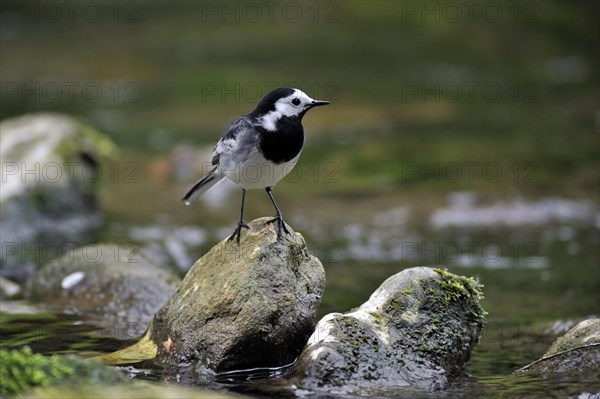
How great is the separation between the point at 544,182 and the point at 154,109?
932cm

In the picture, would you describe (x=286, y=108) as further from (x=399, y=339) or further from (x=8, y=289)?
(x=8, y=289)

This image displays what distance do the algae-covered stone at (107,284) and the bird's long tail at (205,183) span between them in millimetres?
1124

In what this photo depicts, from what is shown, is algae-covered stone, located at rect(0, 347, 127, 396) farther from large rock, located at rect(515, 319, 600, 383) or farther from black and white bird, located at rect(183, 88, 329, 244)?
large rock, located at rect(515, 319, 600, 383)

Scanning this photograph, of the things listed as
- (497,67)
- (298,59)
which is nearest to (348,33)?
(298,59)

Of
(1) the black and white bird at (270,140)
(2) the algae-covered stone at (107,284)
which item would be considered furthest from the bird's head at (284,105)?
(2) the algae-covered stone at (107,284)

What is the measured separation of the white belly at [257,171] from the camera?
6566 millimetres

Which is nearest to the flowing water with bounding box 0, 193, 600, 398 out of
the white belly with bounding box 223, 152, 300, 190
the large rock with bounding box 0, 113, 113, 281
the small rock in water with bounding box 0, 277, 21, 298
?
the small rock in water with bounding box 0, 277, 21, 298

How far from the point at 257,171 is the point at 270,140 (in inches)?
11.4

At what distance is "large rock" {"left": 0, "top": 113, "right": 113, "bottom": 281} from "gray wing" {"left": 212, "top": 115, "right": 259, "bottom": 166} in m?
4.27

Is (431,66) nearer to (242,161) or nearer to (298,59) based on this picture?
(298,59)

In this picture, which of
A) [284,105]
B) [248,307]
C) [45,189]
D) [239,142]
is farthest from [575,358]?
[45,189]

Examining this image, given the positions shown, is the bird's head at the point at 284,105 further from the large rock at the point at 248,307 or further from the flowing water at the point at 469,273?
the flowing water at the point at 469,273

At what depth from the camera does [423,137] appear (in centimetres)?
1686

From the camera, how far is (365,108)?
62.6 feet
